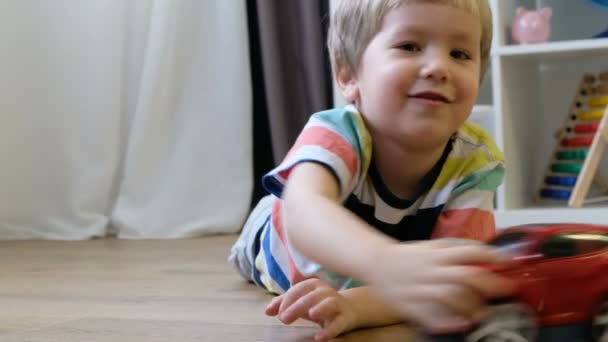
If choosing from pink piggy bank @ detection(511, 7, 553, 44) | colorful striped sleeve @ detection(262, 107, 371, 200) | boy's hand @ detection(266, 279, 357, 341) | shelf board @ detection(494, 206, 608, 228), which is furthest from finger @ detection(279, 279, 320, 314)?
pink piggy bank @ detection(511, 7, 553, 44)

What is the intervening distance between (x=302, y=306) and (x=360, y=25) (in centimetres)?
34

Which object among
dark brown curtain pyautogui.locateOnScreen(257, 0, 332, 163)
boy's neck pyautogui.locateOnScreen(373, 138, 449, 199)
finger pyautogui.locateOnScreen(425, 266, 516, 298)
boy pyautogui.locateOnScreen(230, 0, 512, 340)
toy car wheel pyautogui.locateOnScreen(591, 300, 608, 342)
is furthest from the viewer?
dark brown curtain pyautogui.locateOnScreen(257, 0, 332, 163)

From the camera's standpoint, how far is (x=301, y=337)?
780 mm

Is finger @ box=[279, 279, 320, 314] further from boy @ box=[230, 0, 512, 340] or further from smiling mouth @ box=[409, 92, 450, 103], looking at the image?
smiling mouth @ box=[409, 92, 450, 103]

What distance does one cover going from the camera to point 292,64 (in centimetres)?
200

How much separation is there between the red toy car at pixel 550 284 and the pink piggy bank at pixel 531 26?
3.59 feet

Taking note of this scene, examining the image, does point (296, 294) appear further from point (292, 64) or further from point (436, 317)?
point (292, 64)

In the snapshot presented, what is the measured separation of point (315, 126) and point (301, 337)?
0.76 ft

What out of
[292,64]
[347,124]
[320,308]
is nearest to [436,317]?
[320,308]

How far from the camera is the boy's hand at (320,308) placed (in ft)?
2.50

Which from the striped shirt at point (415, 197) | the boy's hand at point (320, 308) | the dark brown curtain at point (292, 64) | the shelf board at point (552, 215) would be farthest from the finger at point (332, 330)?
the dark brown curtain at point (292, 64)

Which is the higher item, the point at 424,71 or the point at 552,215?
the point at 424,71

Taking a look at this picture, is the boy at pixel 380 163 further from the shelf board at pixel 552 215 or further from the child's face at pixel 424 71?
the shelf board at pixel 552 215

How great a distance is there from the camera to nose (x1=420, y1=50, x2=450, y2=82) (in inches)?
31.4
